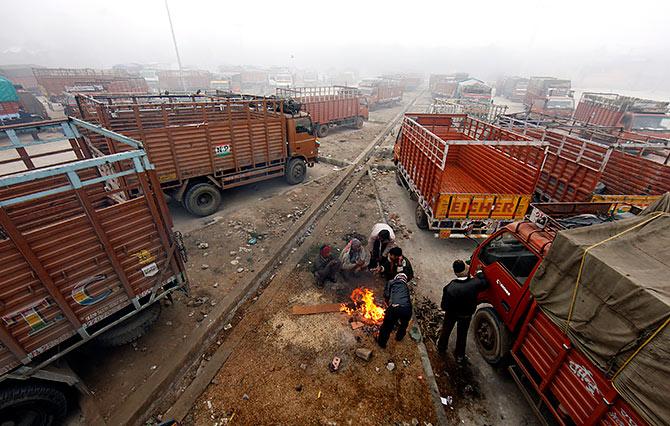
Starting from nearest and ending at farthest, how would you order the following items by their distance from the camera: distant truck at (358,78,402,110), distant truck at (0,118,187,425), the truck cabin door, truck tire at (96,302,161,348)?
1. distant truck at (0,118,187,425)
2. the truck cabin door
3. truck tire at (96,302,161,348)
4. distant truck at (358,78,402,110)

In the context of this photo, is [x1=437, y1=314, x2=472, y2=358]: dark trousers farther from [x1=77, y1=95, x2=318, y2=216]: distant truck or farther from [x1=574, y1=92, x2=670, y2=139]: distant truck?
[x1=574, y1=92, x2=670, y2=139]: distant truck

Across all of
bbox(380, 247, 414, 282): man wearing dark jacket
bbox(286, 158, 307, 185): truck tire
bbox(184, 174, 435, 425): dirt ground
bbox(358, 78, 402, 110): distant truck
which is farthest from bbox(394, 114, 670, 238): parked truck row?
bbox(358, 78, 402, 110): distant truck

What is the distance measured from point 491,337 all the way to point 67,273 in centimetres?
551

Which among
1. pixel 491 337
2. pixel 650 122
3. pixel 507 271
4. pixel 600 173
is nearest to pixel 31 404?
pixel 491 337

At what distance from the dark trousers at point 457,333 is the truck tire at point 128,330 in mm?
4437

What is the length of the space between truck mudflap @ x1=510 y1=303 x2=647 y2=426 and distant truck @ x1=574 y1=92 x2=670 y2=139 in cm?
1697

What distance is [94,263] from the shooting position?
11.1 feet

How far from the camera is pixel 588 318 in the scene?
101 inches

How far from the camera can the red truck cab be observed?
2.63m

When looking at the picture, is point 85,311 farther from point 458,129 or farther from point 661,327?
point 458,129

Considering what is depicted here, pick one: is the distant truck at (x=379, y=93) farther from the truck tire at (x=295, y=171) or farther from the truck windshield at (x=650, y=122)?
the truck tire at (x=295, y=171)

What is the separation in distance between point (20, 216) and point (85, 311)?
169cm

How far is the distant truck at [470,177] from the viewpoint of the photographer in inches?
254

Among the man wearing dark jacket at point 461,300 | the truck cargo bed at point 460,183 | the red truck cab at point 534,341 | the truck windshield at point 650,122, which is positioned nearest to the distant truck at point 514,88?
the truck windshield at point 650,122
